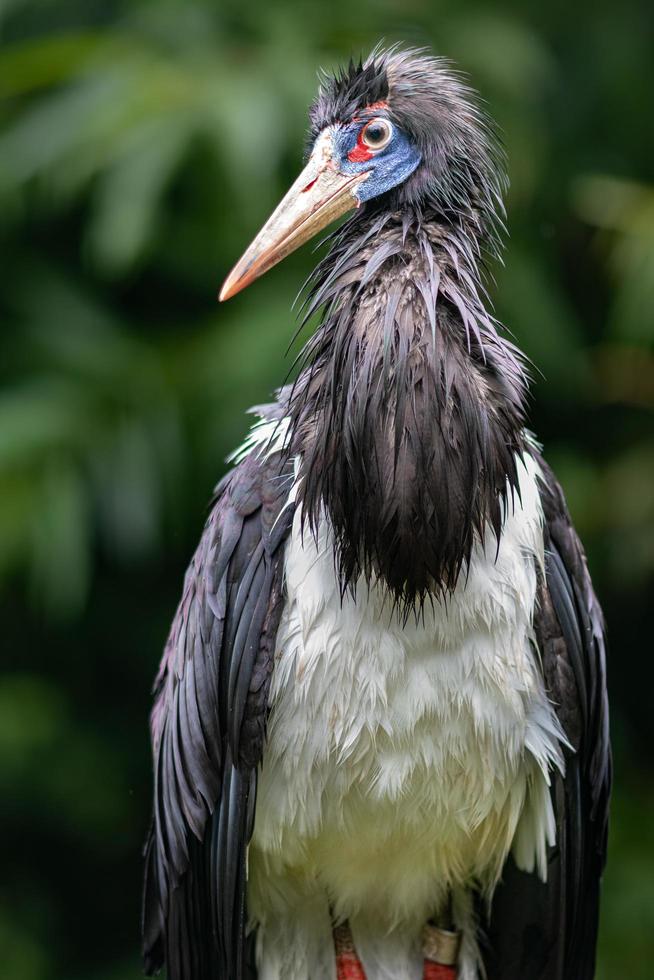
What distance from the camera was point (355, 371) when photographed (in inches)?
97.0

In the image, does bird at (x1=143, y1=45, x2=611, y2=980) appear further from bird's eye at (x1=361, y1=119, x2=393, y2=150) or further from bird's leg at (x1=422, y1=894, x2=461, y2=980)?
bird's leg at (x1=422, y1=894, x2=461, y2=980)

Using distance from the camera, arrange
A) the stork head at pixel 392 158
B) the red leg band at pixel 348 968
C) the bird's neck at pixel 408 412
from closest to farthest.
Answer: the bird's neck at pixel 408 412 < the stork head at pixel 392 158 < the red leg band at pixel 348 968

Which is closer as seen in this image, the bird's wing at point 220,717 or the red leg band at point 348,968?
the bird's wing at point 220,717

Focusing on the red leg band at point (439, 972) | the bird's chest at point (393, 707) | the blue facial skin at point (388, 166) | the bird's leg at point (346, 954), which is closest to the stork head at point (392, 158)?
the blue facial skin at point (388, 166)

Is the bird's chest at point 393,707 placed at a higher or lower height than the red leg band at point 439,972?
higher

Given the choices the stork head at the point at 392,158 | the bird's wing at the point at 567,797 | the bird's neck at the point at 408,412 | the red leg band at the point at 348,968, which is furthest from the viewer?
the red leg band at the point at 348,968

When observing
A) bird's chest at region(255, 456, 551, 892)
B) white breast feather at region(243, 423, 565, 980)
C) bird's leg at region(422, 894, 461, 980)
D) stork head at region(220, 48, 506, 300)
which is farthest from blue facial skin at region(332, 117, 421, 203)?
bird's leg at region(422, 894, 461, 980)

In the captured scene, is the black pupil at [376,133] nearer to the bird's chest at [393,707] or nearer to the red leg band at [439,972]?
the bird's chest at [393,707]

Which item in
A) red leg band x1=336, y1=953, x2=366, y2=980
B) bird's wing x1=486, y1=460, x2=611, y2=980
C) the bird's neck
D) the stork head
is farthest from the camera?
red leg band x1=336, y1=953, x2=366, y2=980

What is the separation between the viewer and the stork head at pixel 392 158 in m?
2.59

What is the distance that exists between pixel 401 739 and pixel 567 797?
1.41ft

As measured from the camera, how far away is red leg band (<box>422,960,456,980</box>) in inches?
121

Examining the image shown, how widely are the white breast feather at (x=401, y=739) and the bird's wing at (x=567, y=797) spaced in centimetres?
4

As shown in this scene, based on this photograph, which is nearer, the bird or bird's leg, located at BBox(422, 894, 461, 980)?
the bird
